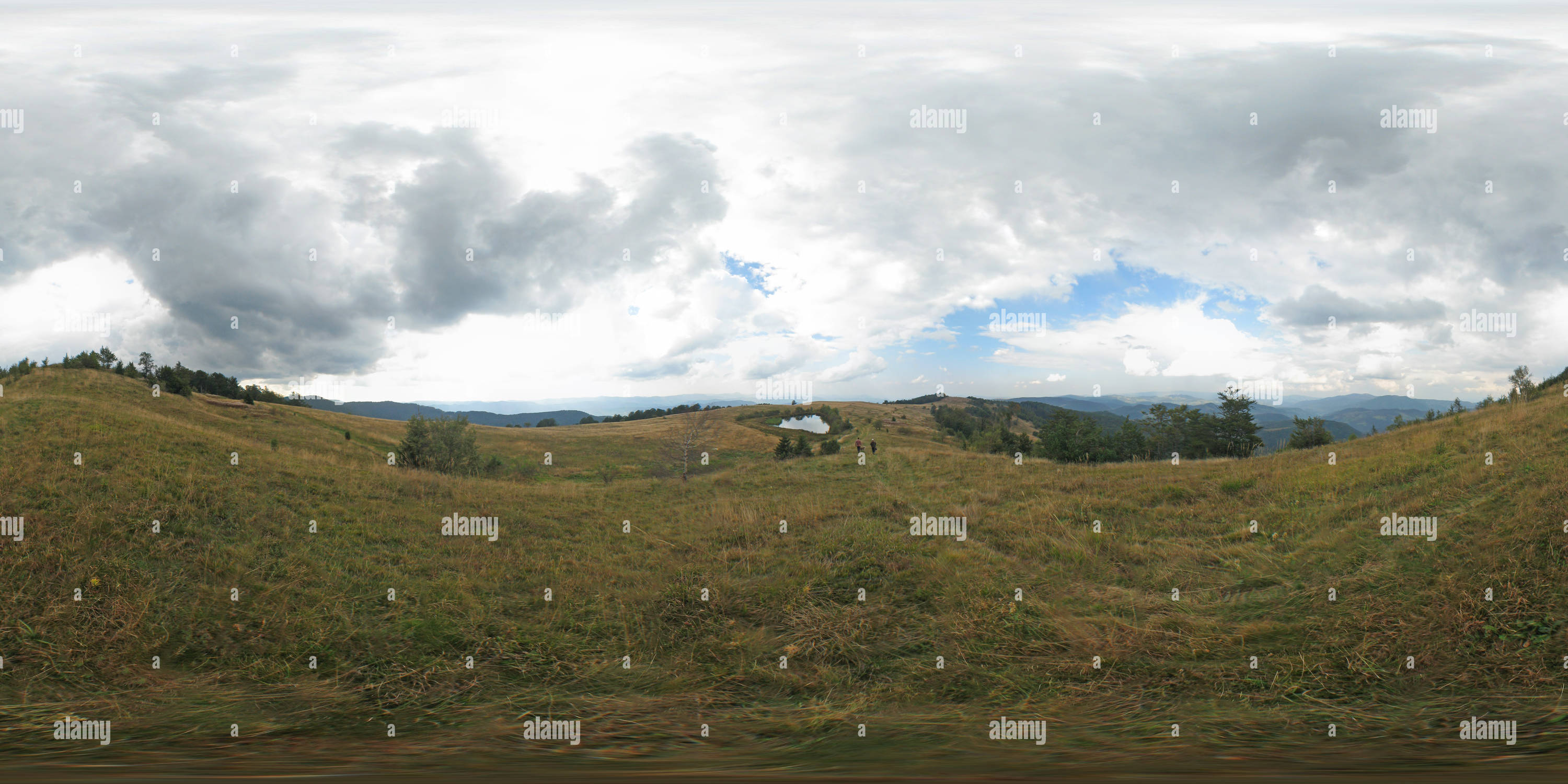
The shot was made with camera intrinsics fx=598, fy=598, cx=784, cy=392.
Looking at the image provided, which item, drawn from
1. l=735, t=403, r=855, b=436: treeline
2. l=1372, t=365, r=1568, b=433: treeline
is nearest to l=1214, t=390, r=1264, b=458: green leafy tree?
l=1372, t=365, r=1568, b=433: treeline

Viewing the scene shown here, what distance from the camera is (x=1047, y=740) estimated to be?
4.51 metres

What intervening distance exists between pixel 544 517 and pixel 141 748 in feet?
31.0

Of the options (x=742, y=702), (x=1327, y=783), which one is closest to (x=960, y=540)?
(x=742, y=702)

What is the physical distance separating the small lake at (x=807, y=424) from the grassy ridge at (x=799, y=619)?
72.9 meters

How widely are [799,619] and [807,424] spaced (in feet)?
298

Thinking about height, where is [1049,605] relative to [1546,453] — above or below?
below

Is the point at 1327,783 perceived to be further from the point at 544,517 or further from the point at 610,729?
the point at 544,517
